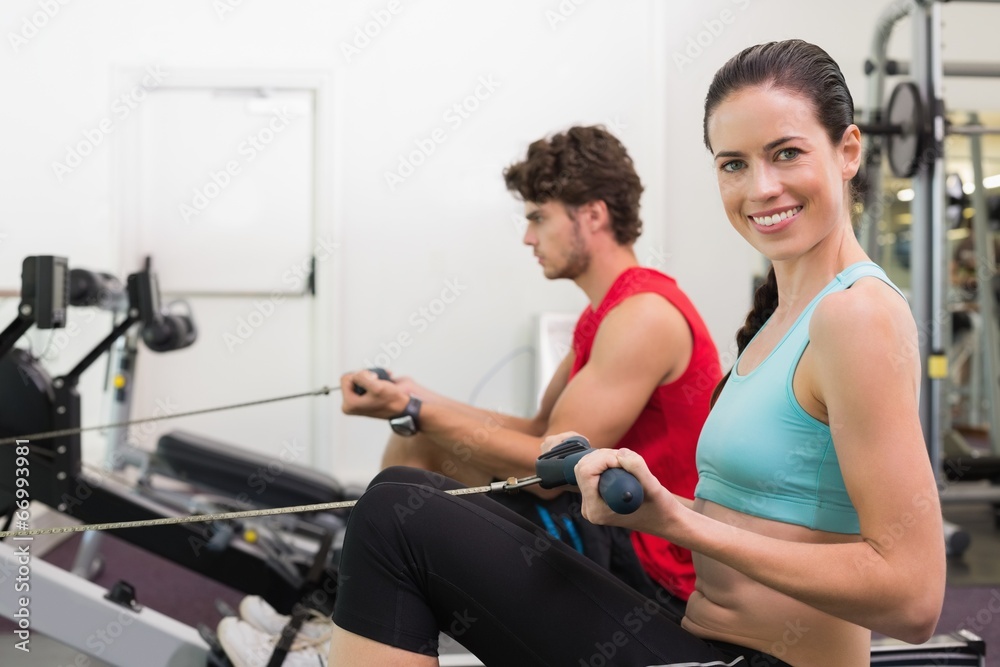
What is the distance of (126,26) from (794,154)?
12.7 ft

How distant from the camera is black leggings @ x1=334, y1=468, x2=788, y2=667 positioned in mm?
917

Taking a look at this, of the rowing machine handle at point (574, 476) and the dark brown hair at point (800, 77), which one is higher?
the dark brown hair at point (800, 77)

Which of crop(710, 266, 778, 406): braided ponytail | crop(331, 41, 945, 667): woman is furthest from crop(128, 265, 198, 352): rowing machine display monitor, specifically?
crop(710, 266, 778, 406): braided ponytail

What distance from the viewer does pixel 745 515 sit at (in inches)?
37.8

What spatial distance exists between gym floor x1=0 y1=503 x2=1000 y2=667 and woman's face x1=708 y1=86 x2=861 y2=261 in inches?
65.2

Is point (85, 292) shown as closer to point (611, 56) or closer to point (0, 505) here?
point (0, 505)

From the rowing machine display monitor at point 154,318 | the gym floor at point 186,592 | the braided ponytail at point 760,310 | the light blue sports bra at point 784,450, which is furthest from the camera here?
the rowing machine display monitor at point 154,318

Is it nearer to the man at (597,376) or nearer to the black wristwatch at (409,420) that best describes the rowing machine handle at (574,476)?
the man at (597,376)

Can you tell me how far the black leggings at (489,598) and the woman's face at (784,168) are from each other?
1.41 feet

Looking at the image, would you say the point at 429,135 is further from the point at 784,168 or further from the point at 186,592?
the point at 784,168

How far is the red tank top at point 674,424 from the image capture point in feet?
4.84

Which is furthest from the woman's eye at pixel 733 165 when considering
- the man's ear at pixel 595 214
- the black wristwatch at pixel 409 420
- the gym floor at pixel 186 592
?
the gym floor at pixel 186 592

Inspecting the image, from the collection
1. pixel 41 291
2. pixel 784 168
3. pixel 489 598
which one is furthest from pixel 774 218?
pixel 41 291

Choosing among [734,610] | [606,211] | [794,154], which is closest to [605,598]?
[734,610]
